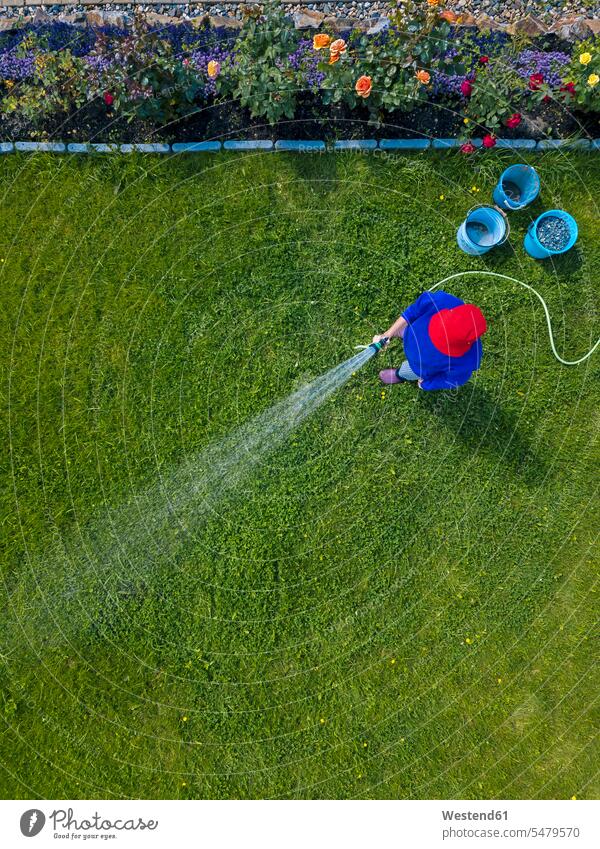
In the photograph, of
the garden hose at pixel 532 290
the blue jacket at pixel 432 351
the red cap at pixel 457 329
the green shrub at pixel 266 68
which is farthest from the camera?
the garden hose at pixel 532 290

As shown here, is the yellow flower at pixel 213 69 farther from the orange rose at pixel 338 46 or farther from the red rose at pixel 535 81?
the red rose at pixel 535 81

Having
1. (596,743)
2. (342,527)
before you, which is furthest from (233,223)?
(596,743)

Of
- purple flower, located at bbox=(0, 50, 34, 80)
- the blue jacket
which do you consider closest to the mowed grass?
purple flower, located at bbox=(0, 50, 34, 80)

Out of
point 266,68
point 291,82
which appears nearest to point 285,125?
point 291,82

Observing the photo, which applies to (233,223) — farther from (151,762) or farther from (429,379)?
(151,762)

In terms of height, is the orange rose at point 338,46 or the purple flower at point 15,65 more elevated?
the purple flower at point 15,65
